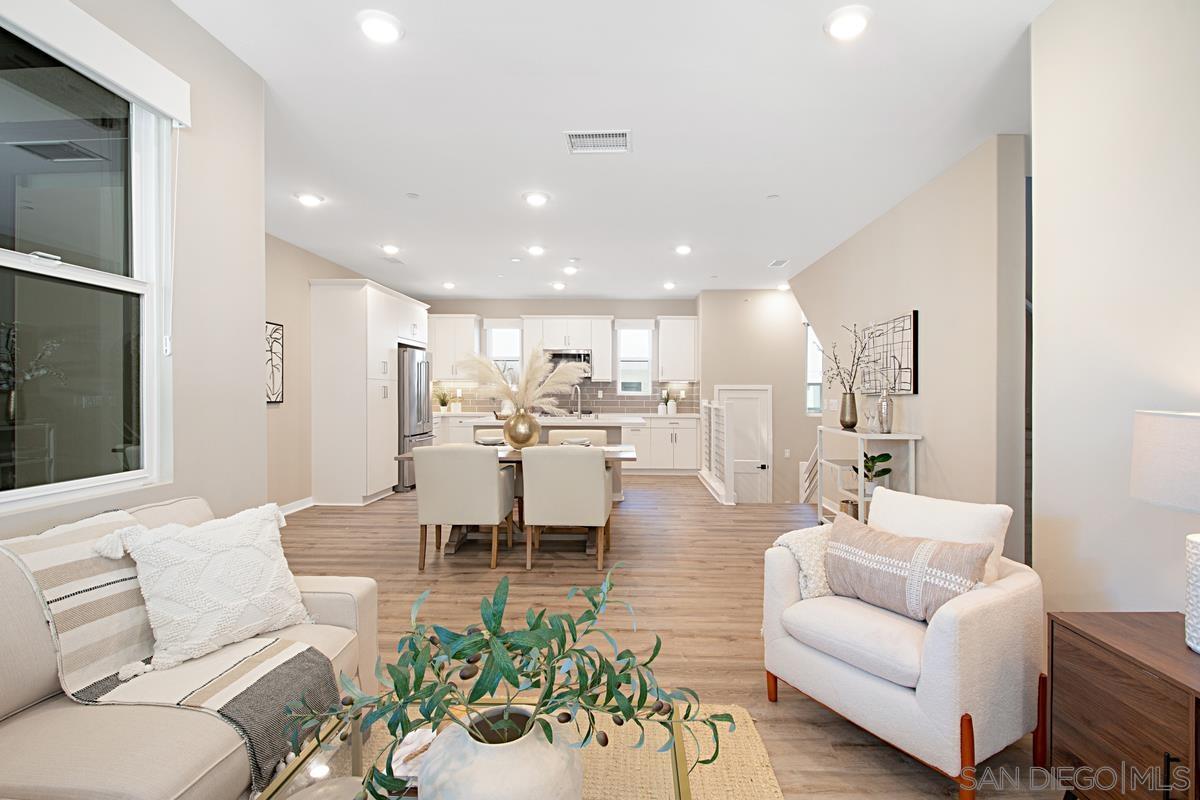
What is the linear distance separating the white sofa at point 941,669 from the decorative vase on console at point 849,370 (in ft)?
9.30

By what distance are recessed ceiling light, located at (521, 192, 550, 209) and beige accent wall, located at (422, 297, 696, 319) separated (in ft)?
14.0

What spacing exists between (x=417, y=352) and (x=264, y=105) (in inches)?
175

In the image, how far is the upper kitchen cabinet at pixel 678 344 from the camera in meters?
8.13

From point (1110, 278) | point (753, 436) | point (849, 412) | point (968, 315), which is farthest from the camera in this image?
point (753, 436)

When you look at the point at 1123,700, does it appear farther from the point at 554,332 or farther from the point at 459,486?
the point at 554,332

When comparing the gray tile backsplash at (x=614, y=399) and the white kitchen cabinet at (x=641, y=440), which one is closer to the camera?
the white kitchen cabinet at (x=641, y=440)

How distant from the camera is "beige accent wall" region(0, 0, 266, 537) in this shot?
2.02m

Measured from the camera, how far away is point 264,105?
2.68 m

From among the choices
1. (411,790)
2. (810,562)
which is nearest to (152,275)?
(411,790)

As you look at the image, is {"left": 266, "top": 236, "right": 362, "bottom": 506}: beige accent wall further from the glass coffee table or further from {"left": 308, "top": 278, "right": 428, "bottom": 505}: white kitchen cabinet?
the glass coffee table

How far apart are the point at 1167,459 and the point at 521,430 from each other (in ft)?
11.2

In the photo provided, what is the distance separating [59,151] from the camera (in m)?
1.71

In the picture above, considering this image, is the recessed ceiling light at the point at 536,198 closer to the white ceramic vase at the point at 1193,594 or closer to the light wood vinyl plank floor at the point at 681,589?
the light wood vinyl plank floor at the point at 681,589

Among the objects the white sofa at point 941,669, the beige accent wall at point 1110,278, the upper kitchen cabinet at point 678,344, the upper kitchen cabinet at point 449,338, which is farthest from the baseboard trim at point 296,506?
the beige accent wall at point 1110,278
